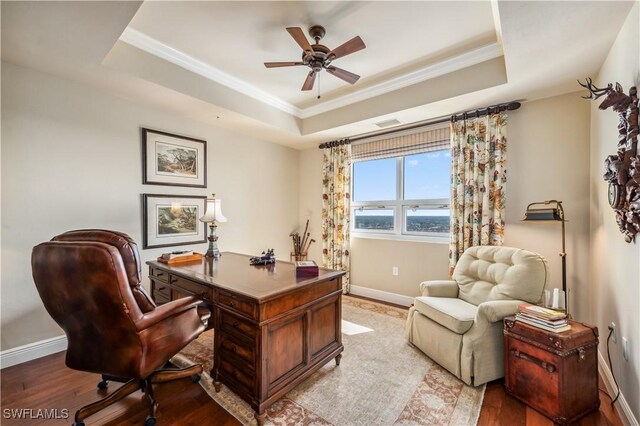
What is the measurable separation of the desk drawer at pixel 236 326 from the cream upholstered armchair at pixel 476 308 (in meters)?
1.52

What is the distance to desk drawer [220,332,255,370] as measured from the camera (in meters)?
1.69

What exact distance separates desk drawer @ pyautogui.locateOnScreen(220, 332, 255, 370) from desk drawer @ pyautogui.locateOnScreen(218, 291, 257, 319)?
0.64ft

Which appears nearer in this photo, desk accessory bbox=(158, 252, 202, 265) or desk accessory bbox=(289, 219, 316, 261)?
desk accessory bbox=(158, 252, 202, 265)

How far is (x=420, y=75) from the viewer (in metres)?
2.89

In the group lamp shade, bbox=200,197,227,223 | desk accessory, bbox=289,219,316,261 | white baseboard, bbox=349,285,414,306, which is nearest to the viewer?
lamp shade, bbox=200,197,227,223

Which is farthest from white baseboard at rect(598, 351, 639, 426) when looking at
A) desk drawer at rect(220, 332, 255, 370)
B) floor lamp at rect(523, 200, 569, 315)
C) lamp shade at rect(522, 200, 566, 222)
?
desk drawer at rect(220, 332, 255, 370)

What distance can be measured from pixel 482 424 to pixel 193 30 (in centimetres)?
351

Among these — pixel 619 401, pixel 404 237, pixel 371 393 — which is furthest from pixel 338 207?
pixel 619 401

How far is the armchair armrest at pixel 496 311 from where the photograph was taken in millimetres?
2004

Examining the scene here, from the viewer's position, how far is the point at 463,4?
6.42 ft

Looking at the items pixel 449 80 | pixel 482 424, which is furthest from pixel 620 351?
pixel 449 80

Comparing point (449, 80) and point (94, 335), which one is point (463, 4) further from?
point (94, 335)

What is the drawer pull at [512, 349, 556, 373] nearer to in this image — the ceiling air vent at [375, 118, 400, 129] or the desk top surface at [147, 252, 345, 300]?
the desk top surface at [147, 252, 345, 300]

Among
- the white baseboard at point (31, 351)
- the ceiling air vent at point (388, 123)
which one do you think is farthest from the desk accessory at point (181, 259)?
the ceiling air vent at point (388, 123)
